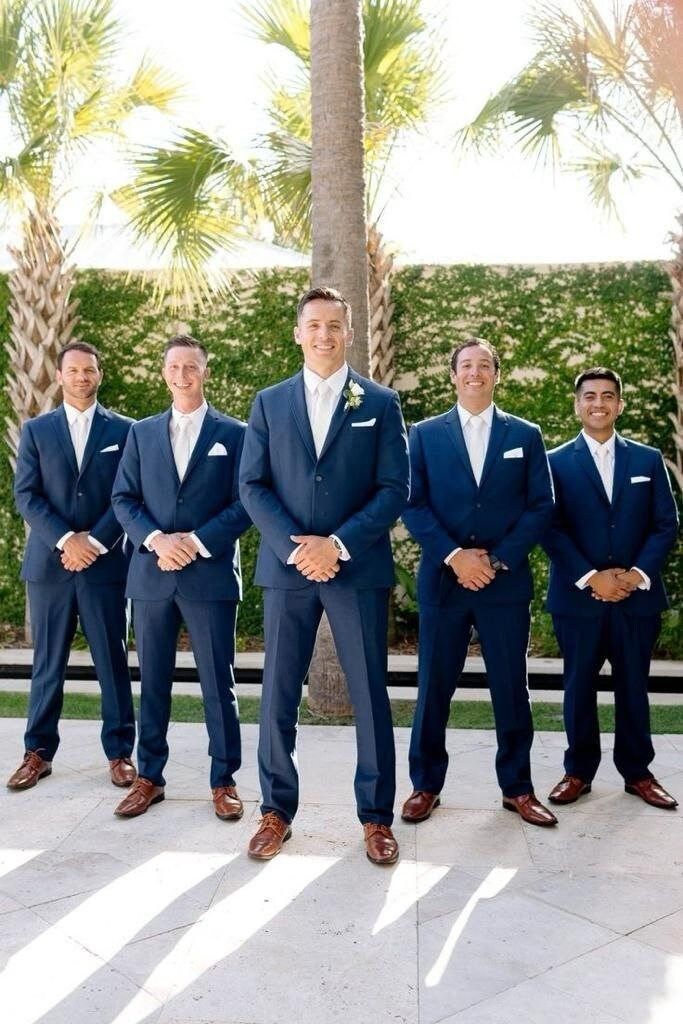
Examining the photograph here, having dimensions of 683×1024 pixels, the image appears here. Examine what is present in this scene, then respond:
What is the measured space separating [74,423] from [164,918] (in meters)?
2.54

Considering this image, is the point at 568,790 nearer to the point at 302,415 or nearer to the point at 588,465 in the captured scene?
the point at 588,465

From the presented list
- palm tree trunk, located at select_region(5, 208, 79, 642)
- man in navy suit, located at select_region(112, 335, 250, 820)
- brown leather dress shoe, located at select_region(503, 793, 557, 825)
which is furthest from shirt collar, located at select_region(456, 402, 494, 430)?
palm tree trunk, located at select_region(5, 208, 79, 642)

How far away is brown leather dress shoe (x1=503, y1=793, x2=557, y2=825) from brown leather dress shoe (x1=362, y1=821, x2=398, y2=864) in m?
0.70

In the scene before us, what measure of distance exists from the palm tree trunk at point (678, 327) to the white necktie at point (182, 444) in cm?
483

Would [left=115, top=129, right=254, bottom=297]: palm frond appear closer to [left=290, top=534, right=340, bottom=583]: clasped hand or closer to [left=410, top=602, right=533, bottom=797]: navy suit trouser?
[left=410, top=602, right=533, bottom=797]: navy suit trouser

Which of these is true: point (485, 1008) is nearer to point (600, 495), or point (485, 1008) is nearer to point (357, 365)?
point (600, 495)

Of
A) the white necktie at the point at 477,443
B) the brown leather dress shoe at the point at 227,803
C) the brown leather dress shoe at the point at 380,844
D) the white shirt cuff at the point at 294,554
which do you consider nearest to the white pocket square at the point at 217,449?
the white shirt cuff at the point at 294,554

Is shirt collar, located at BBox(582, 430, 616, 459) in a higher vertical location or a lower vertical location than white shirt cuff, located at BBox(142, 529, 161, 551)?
higher

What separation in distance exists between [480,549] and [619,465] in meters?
0.88

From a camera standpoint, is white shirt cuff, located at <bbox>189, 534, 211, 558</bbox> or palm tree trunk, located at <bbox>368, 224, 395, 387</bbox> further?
palm tree trunk, located at <bbox>368, 224, 395, 387</bbox>

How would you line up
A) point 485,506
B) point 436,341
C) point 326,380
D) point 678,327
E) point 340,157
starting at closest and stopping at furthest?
point 326,380, point 485,506, point 340,157, point 678,327, point 436,341

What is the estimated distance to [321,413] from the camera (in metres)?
4.10

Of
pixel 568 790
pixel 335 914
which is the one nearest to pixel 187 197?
pixel 568 790

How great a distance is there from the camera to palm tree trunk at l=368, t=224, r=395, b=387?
825 cm
